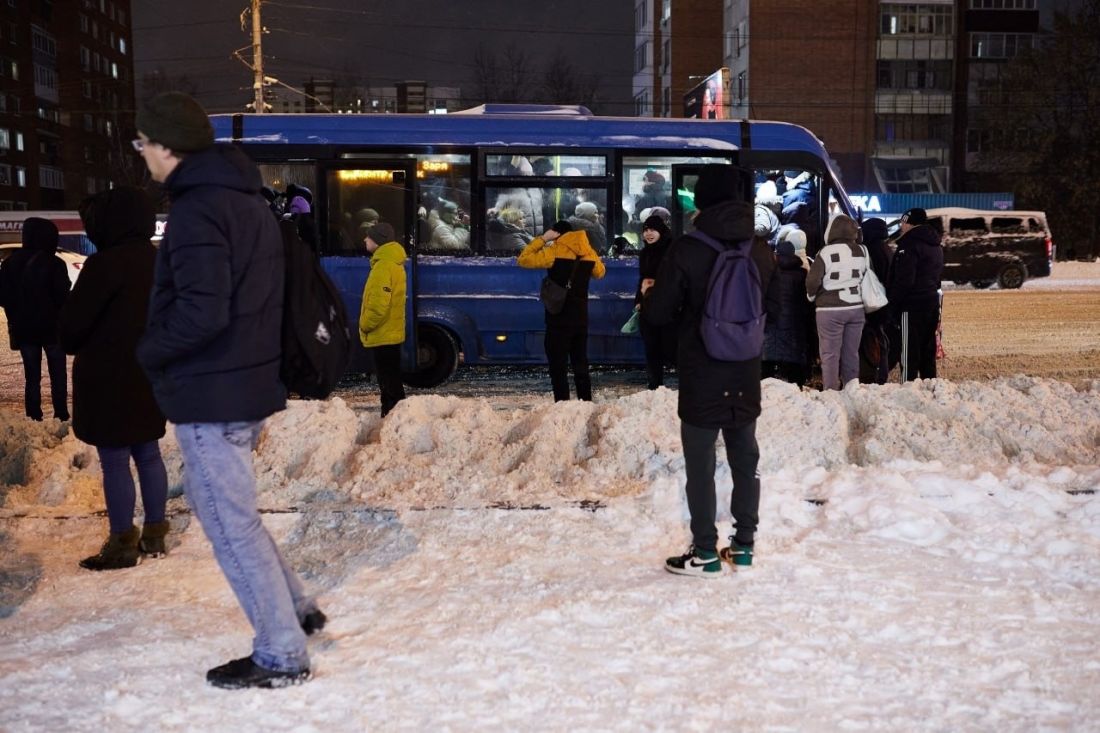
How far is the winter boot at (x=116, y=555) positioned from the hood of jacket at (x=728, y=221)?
10.7 feet

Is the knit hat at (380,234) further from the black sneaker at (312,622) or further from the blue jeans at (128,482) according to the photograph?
the black sneaker at (312,622)

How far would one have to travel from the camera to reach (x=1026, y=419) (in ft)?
26.1

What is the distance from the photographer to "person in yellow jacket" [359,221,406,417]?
9719mm

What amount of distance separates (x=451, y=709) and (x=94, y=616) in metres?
1.98

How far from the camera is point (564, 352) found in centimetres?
1041

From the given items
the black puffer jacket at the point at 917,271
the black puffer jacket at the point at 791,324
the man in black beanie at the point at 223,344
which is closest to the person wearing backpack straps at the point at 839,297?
the black puffer jacket at the point at 791,324

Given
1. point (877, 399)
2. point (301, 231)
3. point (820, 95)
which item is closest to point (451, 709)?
point (877, 399)

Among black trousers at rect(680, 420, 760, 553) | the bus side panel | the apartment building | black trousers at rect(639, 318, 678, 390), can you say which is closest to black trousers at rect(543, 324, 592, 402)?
black trousers at rect(639, 318, 678, 390)

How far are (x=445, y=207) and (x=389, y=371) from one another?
142 inches

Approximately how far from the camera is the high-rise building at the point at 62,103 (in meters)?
81.4

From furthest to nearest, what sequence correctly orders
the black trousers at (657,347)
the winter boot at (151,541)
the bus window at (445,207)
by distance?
the bus window at (445,207), the black trousers at (657,347), the winter boot at (151,541)

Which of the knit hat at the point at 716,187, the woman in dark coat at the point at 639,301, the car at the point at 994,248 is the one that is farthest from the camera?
the car at the point at 994,248

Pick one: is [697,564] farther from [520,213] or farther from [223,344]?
[520,213]

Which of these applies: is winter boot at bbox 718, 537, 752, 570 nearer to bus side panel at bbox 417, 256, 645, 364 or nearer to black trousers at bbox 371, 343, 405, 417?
black trousers at bbox 371, 343, 405, 417
